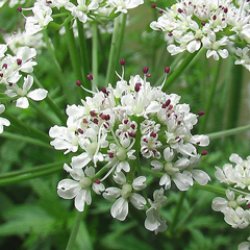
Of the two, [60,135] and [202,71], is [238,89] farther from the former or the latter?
[60,135]

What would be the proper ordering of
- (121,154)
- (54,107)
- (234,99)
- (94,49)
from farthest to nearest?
(234,99) < (94,49) < (54,107) < (121,154)

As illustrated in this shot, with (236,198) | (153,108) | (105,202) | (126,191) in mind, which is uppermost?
(153,108)

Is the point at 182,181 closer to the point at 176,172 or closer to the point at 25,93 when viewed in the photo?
the point at 176,172

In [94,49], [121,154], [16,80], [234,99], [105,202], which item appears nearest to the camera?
[121,154]

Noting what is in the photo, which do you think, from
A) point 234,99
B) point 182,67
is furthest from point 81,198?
point 234,99

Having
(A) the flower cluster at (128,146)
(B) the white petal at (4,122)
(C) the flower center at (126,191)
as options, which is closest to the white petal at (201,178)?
(A) the flower cluster at (128,146)

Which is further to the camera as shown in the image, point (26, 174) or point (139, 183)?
point (26, 174)

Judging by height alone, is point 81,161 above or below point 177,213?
above
